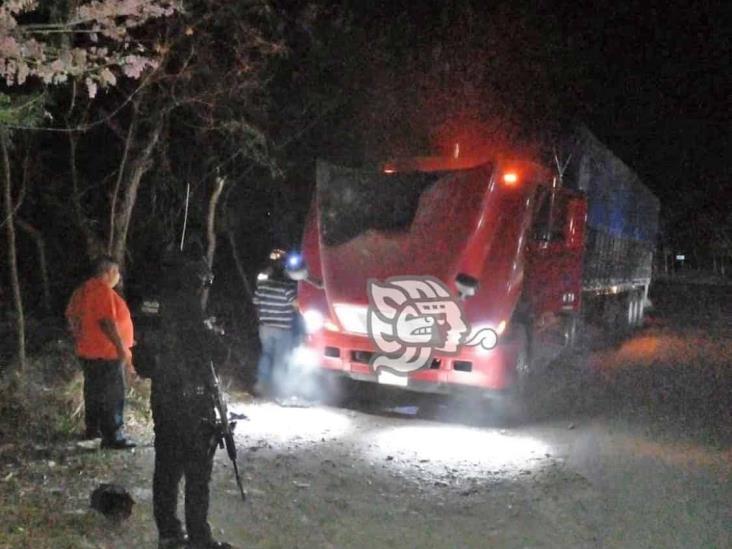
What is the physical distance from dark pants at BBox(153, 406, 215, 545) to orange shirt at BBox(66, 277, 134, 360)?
2312 mm

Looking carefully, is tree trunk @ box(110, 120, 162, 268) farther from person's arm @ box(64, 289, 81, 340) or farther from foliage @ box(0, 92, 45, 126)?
person's arm @ box(64, 289, 81, 340)

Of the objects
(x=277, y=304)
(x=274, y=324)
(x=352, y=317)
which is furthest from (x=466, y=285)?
(x=274, y=324)

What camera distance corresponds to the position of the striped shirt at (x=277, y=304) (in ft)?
33.6

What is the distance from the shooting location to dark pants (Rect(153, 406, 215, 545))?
5.03 meters

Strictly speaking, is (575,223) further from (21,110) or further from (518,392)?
(21,110)

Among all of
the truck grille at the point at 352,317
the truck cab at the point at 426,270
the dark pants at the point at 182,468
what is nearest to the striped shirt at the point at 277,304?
the truck cab at the point at 426,270

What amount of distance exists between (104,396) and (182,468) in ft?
7.72

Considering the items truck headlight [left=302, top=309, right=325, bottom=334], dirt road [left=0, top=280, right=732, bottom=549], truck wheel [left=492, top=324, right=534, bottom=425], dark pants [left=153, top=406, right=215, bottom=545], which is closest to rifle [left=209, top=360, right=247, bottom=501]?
dark pants [left=153, top=406, right=215, bottom=545]

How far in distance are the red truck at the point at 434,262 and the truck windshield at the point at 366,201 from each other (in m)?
0.01

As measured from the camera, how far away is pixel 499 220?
9.40 metres

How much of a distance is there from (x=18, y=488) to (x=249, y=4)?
21.3ft

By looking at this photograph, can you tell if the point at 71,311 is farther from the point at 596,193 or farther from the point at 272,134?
the point at 596,193
